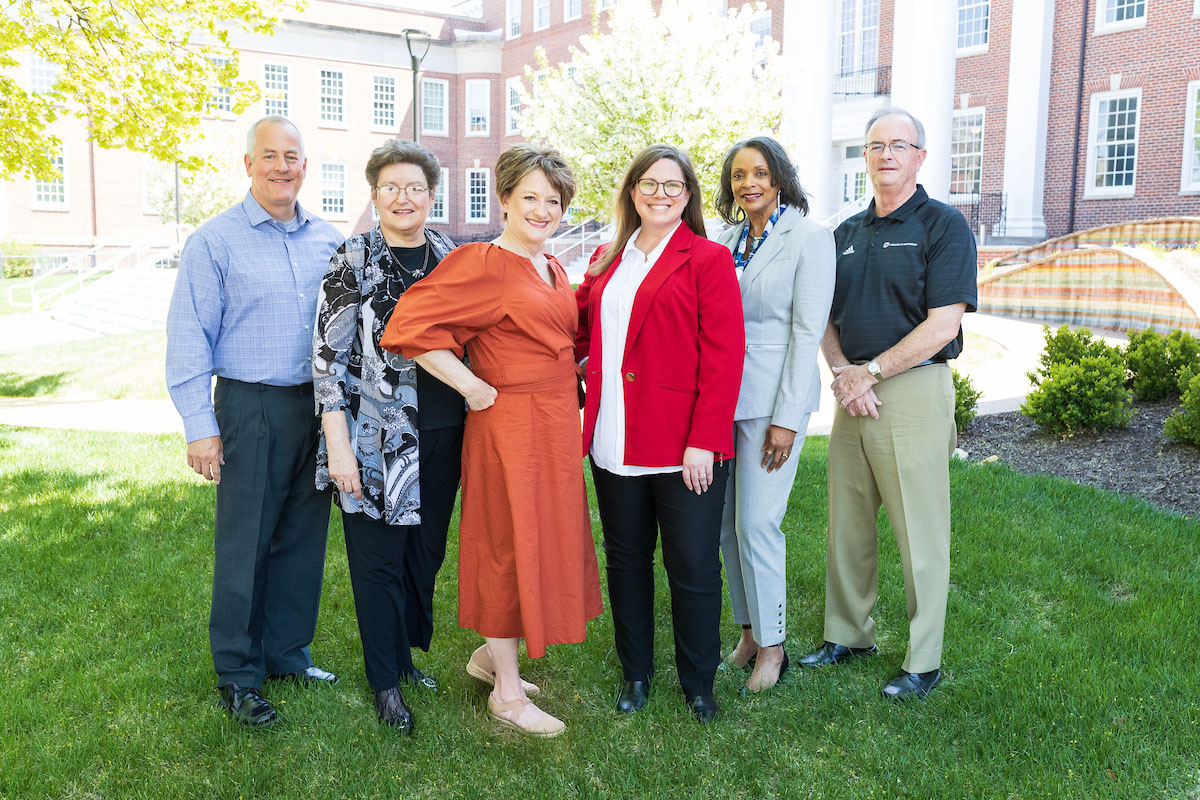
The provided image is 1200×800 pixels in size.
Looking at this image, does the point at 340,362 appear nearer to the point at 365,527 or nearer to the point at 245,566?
the point at 365,527

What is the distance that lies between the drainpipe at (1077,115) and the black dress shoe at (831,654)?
1971cm

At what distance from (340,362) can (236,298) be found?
55cm

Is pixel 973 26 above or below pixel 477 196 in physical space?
above

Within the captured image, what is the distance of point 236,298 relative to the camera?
3.53m

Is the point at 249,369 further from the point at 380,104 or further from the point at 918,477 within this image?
the point at 380,104

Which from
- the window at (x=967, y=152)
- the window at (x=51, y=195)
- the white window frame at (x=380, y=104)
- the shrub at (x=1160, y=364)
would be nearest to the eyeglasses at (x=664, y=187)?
the shrub at (x=1160, y=364)

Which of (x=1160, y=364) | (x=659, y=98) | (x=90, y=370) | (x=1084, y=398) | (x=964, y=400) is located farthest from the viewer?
(x=659, y=98)

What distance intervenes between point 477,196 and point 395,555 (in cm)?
3898

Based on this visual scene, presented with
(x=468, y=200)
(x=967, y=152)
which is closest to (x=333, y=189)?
(x=468, y=200)

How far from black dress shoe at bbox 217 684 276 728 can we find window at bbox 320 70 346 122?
38445mm

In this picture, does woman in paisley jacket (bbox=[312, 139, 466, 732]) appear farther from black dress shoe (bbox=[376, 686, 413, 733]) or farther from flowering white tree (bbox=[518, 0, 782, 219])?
flowering white tree (bbox=[518, 0, 782, 219])

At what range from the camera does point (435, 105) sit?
41.0 m

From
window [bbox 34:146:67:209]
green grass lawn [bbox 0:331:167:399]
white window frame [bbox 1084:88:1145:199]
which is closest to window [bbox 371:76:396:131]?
window [bbox 34:146:67:209]

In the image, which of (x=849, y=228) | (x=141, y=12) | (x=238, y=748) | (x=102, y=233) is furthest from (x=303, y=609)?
(x=102, y=233)
